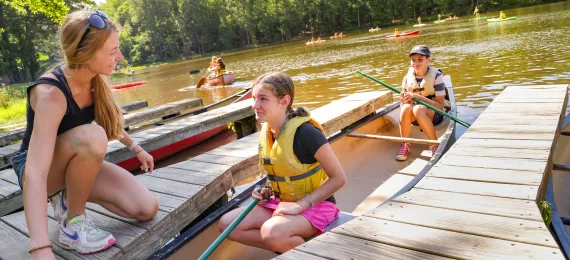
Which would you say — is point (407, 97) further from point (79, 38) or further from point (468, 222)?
point (79, 38)

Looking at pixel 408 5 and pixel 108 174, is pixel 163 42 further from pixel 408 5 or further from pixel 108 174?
pixel 108 174

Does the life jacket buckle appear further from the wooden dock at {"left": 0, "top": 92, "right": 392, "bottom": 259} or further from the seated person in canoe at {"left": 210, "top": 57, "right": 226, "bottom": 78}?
the seated person in canoe at {"left": 210, "top": 57, "right": 226, "bottom": 78}

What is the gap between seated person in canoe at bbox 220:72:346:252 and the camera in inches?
81.0

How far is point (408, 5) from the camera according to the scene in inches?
1905

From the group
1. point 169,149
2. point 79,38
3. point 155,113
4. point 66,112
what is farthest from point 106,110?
point 155,113

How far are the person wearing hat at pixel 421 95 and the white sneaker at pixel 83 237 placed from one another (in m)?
3.27

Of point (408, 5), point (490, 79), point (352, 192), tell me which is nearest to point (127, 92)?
point (490, 79)

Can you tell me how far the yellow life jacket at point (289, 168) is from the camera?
2131 millimetres

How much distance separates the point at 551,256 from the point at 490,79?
9.09 metres

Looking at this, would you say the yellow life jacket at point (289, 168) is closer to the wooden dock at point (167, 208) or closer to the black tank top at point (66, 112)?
the wooden dock at point (167, 208)

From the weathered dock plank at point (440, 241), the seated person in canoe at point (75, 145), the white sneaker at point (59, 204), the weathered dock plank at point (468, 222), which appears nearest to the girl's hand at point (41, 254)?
the seated person in canoe at point (75, 145)

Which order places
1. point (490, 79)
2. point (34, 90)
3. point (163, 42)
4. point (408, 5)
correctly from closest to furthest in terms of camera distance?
point (34, 90)
point (490, 79)
point (408, 5)
point (163, 42)

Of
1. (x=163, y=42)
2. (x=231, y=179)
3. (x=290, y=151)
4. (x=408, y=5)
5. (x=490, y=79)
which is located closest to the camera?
(x=290, y=151)

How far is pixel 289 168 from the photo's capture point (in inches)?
84.9
